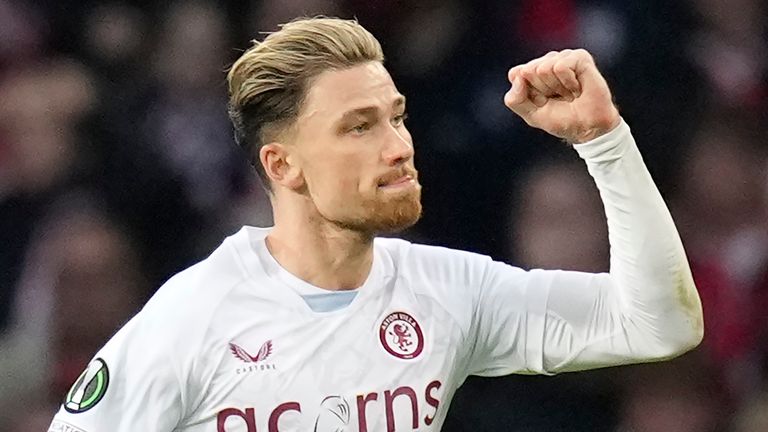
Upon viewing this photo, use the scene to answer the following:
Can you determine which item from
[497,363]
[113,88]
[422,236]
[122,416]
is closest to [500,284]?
[497,363]

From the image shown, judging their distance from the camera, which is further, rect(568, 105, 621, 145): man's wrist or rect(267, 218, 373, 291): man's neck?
rect(267, 218, 373, 291): man's neck

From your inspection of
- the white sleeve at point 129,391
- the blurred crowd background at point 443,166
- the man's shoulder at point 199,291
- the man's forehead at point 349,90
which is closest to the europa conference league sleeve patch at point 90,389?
the white sleeve at point 129,391

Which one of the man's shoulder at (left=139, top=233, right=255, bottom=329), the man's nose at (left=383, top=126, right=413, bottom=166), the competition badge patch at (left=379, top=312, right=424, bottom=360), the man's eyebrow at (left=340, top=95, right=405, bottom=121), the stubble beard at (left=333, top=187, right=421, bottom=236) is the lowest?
the competition badge patch at (left=379, top=312, right=424, bottom=360)

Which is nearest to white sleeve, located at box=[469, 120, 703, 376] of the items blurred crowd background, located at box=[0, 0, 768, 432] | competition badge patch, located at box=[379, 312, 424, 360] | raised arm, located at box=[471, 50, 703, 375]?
raised arm, located at box=[471, 50, 703, 375]

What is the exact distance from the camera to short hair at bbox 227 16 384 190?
226 centimetres

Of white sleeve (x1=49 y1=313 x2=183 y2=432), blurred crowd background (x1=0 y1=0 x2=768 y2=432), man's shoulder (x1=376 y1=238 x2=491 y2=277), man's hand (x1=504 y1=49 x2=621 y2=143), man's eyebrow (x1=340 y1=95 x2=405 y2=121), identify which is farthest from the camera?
blurred crowd background (x1=0 y1=0 x2=768 y2=432)

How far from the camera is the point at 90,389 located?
7.06 ft

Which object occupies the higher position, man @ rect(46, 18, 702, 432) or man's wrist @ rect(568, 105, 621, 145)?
man's wrist @ rect(568, 105, 621, 145)

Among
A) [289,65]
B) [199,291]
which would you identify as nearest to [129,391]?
[199,291]

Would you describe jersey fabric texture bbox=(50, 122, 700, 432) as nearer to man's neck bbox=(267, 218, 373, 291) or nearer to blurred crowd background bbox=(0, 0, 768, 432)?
man's neck bbox=(267, 218, 373, 291)

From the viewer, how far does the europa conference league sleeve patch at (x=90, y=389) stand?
7.02 feet

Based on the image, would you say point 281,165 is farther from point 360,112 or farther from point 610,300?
point 610,300

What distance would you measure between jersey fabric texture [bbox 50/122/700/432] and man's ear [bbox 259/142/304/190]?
0.39 feet

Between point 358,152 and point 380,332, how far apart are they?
32cm
